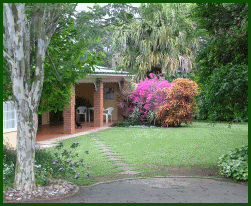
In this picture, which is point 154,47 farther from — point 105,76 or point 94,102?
point 94,102

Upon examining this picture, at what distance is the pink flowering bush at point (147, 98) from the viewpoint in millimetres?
18547

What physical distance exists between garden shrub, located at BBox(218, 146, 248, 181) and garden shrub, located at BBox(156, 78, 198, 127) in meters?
10.3

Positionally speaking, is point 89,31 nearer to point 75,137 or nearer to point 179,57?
point 75,137

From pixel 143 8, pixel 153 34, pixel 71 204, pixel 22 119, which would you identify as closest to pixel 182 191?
pixel 71 204

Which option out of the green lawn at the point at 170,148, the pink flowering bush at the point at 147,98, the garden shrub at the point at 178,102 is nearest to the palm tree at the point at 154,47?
the pink flowering bush at the point at 147,98

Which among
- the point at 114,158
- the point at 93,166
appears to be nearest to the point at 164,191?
the point at 93,166

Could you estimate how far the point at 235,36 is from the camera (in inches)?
283

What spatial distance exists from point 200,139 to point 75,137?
5.28 meters

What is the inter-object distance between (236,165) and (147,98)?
11876mm

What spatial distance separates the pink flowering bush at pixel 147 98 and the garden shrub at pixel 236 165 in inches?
433

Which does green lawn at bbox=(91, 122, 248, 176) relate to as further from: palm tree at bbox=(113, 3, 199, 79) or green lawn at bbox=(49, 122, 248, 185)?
palm tree at bbox=(113, 3, 199, 79)

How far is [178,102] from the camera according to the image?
17906mm

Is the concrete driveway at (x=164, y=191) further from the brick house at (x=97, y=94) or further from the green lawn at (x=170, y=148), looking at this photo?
the brick house at (x=97, y=94)

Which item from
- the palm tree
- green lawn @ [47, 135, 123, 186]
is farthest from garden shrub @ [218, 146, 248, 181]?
the palm tree
